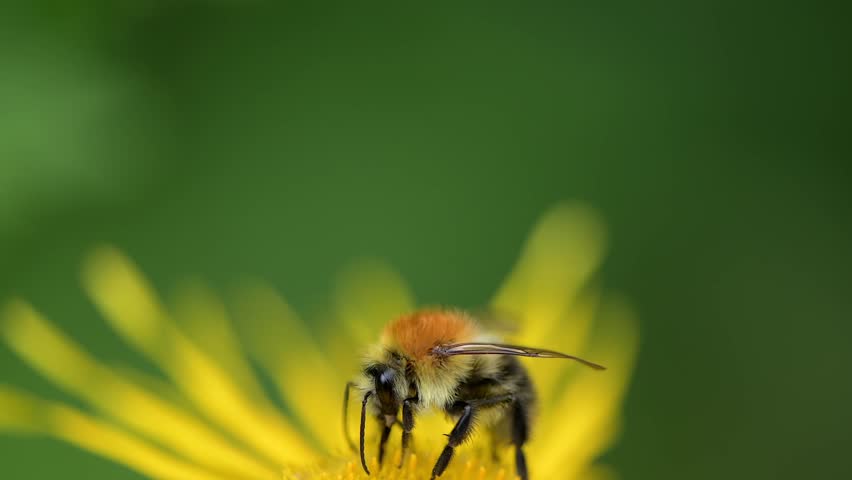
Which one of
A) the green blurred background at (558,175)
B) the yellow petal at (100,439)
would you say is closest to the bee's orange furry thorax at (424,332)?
the yellow petal at (100,439)

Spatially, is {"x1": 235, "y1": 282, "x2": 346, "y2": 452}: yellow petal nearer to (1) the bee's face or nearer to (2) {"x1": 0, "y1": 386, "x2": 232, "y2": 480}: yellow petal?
(2) {"x1": 0, "y1": 386, "x2": 232, "y2": 480}: yellow petal

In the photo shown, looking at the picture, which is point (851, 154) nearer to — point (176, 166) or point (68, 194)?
point (176, 166)

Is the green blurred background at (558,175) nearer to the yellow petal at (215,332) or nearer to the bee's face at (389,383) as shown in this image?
the yellow petal at (215,332)

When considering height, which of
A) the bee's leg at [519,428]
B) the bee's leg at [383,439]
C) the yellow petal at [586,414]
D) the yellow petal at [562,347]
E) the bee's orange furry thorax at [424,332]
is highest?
the yellow petal at [562,347]

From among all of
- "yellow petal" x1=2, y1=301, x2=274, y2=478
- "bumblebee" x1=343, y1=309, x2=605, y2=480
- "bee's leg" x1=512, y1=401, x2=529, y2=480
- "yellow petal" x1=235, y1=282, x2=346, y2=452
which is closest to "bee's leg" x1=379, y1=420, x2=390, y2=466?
"bumblebee" x1=343, y1=309, x2=605, y2=480

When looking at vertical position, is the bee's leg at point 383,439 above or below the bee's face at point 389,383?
below

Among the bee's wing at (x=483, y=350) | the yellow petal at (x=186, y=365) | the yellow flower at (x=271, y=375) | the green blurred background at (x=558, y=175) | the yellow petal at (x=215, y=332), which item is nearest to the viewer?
the bee's wing at (x=483, y=350)

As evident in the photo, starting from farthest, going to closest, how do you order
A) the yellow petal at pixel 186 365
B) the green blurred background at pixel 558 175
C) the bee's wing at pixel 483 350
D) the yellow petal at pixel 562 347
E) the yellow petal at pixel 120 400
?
1. the green blurred background at pixel 558 175
2. the yellow petal at pixel 562 347
3. the yellow petal at pixel 186 365
4. the yellow petal at pixel 120 400
5. the bee's wing at pixel 483 350
